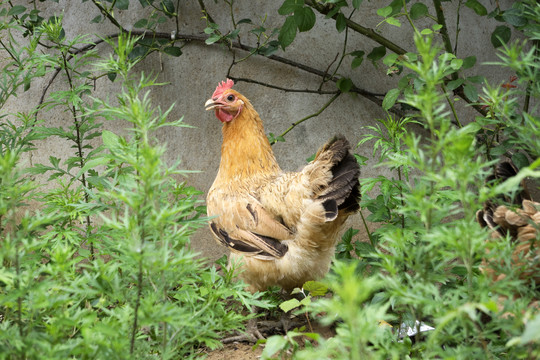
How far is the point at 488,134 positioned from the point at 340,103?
1.08m

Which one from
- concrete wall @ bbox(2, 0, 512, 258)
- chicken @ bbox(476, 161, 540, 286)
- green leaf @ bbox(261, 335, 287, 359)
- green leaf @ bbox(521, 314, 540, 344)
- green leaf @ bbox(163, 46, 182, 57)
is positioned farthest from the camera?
concrete wall @ bbox(2, 0, 512, 258)

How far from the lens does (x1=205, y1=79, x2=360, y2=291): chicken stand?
2.62 metres

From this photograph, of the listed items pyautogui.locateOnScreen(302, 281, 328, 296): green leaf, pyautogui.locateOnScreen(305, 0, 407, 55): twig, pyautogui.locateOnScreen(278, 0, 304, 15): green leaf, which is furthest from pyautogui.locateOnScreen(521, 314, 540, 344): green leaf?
pyautogui.locateOnScreen(305, 0, 407, 55): twig

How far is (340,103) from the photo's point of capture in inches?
151

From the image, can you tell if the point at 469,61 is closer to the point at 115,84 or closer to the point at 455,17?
the point at 455,17

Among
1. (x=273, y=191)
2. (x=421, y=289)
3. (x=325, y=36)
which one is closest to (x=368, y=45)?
(x=325, y=36)

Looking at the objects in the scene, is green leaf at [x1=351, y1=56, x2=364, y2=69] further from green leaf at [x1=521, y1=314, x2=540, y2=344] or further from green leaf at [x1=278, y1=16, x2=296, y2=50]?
green leaf at [x1=521, y1=314, x2=540, y2=344]

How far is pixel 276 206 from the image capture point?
9.28 ft

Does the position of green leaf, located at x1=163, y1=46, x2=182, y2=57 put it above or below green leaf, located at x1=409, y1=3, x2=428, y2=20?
below

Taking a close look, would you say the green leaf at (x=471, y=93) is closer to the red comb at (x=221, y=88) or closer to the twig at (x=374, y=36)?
the twig at (x=374, y=36)

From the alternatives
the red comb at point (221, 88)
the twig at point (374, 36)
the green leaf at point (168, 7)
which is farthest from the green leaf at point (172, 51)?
the twig at point (374, 36)

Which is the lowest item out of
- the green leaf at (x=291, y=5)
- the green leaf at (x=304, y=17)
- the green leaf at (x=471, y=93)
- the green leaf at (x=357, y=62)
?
the green leaf at (x=471, y=93)

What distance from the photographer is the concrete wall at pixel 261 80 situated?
378 centimetres

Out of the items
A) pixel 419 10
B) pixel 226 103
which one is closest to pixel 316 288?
pixel 226 103
